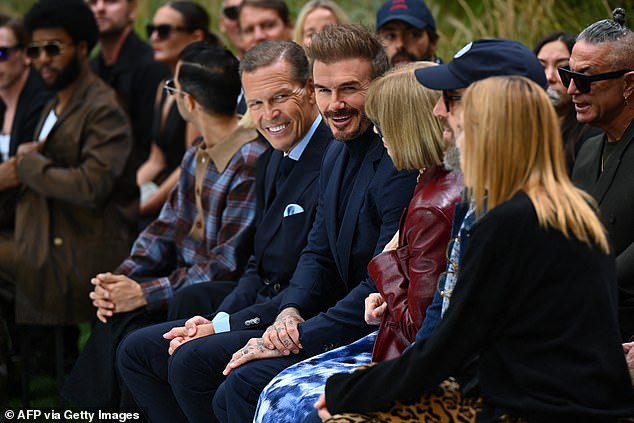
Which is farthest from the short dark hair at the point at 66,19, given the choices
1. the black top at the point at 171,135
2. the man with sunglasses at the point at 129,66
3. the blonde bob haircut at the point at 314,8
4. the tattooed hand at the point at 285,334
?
the tattooed hand at the point at 285,334

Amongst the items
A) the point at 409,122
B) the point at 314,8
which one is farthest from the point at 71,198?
the point at 409,122

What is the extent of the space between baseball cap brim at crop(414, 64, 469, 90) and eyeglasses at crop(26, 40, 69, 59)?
3933 millimetres

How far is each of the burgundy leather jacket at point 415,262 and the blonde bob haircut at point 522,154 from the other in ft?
2.04

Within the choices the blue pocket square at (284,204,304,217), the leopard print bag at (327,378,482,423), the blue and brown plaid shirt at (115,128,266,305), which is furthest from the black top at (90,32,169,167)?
the leopard print bag at (327,378,482,423)

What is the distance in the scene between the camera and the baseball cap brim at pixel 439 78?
3648mm

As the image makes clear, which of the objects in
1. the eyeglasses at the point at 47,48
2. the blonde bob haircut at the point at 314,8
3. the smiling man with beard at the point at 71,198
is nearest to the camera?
the smiling man with beard at the point at 71,198

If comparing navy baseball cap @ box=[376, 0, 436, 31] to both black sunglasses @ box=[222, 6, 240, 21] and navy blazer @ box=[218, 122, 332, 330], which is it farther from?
black sunglasses @ box=[222, 6, 240, 21]

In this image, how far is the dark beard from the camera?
7000mm

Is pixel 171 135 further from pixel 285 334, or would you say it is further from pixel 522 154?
pixel 522 154

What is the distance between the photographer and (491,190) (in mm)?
3100

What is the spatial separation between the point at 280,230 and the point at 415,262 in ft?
5.07

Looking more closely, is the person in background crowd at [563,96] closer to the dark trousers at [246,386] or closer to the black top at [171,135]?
the dark trousers at [246,386]

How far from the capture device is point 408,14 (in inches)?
260

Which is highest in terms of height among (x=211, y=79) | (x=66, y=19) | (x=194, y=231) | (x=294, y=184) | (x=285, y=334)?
(x=66, y=19)
